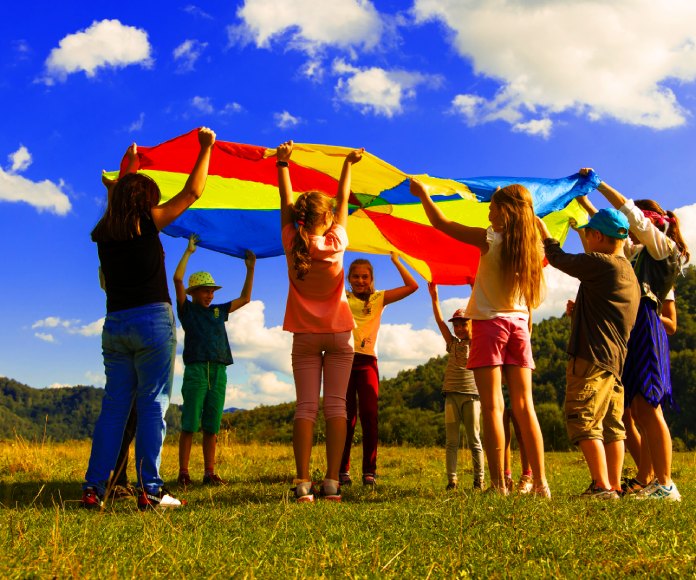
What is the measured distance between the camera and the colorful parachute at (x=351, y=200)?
5.87 metres

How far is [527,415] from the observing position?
406 centimetres

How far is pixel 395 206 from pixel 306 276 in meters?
2.67

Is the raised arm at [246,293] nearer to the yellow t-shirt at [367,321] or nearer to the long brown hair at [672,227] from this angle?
the yellow t-shirt at [367,321]

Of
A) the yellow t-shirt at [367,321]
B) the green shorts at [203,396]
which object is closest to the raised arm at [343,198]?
the yellow t-shirt at [367,321]

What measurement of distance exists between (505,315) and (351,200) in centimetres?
275

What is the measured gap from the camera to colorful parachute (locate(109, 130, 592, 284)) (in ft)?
19.3

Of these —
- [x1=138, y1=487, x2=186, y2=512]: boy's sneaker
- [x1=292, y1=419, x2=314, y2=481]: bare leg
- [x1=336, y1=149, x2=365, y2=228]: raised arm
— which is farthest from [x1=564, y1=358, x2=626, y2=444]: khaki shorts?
[x1=138, y1=487, x2=186, y2=512]: boy's sneaker

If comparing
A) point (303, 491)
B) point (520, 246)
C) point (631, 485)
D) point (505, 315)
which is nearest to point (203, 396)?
point (303, 491)

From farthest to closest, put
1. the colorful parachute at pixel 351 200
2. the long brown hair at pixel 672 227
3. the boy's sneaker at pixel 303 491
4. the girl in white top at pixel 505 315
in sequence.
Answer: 1. the colorful parachute at pixel 351 200
2. the long brown hair at pixel 672 227
3. the girl in white top at pixel 505 315
4. the boy's sneaker at pixel 303 491

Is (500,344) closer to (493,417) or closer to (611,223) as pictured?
(493,417)

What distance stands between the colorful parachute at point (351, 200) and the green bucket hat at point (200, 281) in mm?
493

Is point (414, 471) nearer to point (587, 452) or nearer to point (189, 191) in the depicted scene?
point (587, 452)

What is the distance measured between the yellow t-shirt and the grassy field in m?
1.83

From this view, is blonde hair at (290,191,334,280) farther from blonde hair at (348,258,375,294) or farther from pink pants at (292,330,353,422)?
blonde hair at (348,258,375,294)
